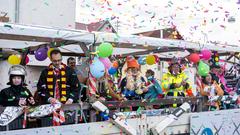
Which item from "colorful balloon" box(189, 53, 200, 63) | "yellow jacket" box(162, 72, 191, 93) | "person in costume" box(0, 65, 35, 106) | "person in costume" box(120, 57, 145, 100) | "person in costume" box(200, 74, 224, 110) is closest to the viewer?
"person in costume" box(0, 65, 35, 106)

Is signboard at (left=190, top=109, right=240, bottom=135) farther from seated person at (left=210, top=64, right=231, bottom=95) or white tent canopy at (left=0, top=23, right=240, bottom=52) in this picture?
white tent canopy at (left=0, top=23, right=240, bottom=52)

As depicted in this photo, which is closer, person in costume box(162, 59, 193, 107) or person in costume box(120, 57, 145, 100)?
person in costume box(120, 57, 145, 100)

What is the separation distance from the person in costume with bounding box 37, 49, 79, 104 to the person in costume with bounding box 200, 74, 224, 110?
2.95m

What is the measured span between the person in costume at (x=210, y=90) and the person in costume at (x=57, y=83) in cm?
295

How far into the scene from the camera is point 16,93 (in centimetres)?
495

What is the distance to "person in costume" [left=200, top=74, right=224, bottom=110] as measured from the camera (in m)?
7.16

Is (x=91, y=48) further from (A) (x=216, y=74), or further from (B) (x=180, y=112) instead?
(A) (x=216, y=74)

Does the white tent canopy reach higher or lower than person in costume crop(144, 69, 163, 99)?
higher

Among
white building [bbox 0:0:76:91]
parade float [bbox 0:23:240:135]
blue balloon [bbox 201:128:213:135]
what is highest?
white building [bbox 0:0:76:91]

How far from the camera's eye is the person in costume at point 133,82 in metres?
6.62

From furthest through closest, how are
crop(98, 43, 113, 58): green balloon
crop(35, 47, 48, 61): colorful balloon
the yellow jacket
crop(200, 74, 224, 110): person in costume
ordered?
crop(200, 74, 224, 110): person in costume, the yellow jacket, crop(35, 47, 48, 61): colorful balloon, crop(98, 43, 113, 58): green balloon

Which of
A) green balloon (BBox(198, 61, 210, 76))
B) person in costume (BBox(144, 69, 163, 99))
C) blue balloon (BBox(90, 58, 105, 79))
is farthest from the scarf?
green balloon (BBox(198, 61, 210, 76))

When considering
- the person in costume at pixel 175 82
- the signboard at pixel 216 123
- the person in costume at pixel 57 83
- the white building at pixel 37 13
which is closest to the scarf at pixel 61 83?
the person in costume at pixel 57 83

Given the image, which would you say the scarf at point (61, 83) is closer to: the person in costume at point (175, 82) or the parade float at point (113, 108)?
the parade float at point (113, 108)
